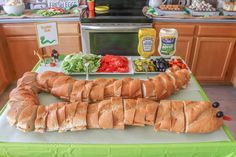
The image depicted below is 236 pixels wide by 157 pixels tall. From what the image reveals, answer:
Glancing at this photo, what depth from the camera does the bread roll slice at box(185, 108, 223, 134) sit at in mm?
879

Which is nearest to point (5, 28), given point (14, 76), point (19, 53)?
point (19, 53)

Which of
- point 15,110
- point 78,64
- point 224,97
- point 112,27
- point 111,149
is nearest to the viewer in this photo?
point 111,149

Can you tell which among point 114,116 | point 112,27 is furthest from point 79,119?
point 112,27

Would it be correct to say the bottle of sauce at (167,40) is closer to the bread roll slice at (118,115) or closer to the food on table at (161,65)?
the food on table at (161,65)

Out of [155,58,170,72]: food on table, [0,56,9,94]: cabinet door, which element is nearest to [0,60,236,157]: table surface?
[155,58,170,72]: food on table

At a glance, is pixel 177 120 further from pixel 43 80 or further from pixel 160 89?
pixel 43 80

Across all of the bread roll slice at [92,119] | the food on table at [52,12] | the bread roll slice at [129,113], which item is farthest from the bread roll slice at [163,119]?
→ the food on table at [52,12]

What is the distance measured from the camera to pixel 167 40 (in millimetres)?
1354

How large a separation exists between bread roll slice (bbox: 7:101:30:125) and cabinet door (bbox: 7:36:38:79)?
69.3 inches

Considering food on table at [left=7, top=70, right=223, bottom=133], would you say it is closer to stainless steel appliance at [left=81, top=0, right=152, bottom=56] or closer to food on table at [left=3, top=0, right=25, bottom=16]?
stainless steel appliance at [left=81, top=0, right=152, bottom=56]

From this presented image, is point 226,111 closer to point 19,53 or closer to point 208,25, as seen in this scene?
point 208,25

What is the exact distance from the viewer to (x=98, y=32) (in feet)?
7.70

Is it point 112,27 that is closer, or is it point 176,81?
point 176,81

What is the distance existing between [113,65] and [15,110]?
63 centimetres
